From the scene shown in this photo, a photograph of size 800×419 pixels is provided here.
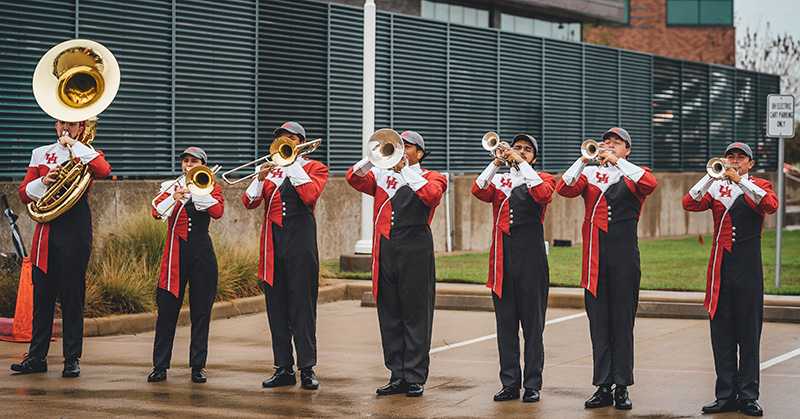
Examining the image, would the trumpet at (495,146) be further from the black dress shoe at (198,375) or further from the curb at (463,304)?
the curb at (463,304)

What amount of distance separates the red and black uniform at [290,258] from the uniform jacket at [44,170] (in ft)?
4.72

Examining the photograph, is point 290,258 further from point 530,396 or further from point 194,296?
point 530,396

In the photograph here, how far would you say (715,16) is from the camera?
196ft

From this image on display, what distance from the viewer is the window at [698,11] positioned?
196 feet

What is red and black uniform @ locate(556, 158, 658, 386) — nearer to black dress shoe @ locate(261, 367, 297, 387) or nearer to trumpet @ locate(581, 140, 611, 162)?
trumpet @ locate(581, 140, 611, 162)

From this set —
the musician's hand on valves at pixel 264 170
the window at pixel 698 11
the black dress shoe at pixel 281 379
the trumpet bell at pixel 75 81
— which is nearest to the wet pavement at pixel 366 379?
the black dress shoe at pixel 281 379

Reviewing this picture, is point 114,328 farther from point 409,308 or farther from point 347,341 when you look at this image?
point 409,308

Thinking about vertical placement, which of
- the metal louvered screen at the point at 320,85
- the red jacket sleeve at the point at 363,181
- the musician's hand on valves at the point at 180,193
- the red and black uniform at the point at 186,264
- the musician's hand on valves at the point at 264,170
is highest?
the metal louvered screen at the point at 320,85

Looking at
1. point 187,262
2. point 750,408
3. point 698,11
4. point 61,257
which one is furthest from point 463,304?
point 698,11

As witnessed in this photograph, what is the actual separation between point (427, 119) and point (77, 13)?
8025 mm

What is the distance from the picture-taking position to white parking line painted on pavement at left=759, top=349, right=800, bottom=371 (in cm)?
995

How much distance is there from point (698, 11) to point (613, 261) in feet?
180

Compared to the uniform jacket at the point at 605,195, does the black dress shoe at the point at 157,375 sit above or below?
below

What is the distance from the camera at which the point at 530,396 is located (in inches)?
327
